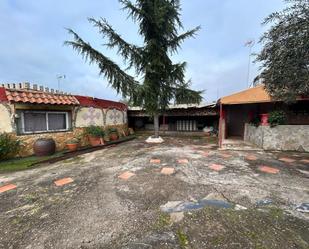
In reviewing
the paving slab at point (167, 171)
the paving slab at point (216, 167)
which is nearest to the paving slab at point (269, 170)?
the paving slab at point (216, 167)

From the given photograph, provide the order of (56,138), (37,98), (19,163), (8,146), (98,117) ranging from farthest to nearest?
(98,117)
(56,138)
(37,98)
(8,146)
(19,163)

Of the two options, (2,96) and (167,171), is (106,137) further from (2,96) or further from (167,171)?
(167,171)

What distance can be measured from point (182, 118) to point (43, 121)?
31.3 ft

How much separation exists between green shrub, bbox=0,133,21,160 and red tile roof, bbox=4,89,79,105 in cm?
133

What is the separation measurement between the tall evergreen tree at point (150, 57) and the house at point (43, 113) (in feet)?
6.79

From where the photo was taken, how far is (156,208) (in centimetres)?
270

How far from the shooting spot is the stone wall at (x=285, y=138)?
664 centimetres

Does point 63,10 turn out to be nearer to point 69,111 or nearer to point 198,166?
point 69,111

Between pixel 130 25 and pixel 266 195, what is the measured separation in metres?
9.70

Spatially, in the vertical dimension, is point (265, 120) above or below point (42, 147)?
above

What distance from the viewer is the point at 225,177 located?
3.98 meters

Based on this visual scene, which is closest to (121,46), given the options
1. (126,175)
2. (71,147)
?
(71,147)

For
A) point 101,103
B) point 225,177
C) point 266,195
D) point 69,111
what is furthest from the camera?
point 101,103

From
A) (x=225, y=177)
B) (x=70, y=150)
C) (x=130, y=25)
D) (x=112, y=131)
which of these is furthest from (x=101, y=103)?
(x=225, y=177)
